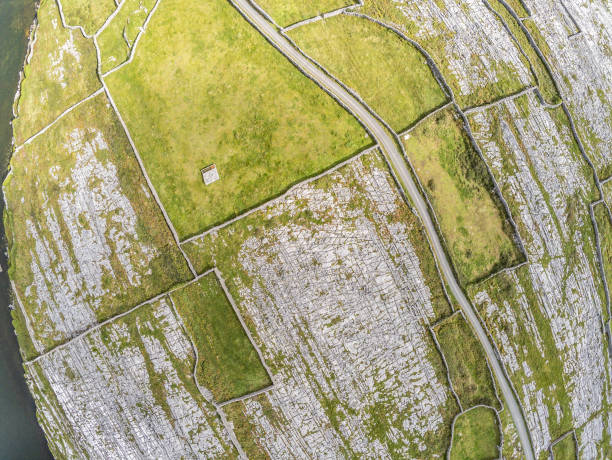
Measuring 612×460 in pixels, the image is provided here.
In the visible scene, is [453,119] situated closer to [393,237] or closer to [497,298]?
[393,237]

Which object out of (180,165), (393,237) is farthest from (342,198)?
(180,165)

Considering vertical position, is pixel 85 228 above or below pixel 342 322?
above

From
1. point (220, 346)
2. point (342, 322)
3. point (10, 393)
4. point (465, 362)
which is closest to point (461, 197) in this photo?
point (465, 362)

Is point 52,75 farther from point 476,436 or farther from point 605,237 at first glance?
point 605,237

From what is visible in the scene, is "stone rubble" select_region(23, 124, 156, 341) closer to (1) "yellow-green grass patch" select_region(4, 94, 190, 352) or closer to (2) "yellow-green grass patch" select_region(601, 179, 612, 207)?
(1) "yellow-green grass patch" select_region(4, 94, 190, 352)

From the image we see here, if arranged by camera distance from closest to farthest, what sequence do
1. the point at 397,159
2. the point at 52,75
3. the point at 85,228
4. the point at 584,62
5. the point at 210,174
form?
the point at 210,174 → the point at 397,159 → the point at 85,228 → the point at 52,75 → the point at 584,62

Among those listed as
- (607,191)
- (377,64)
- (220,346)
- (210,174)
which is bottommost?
(607,191)
